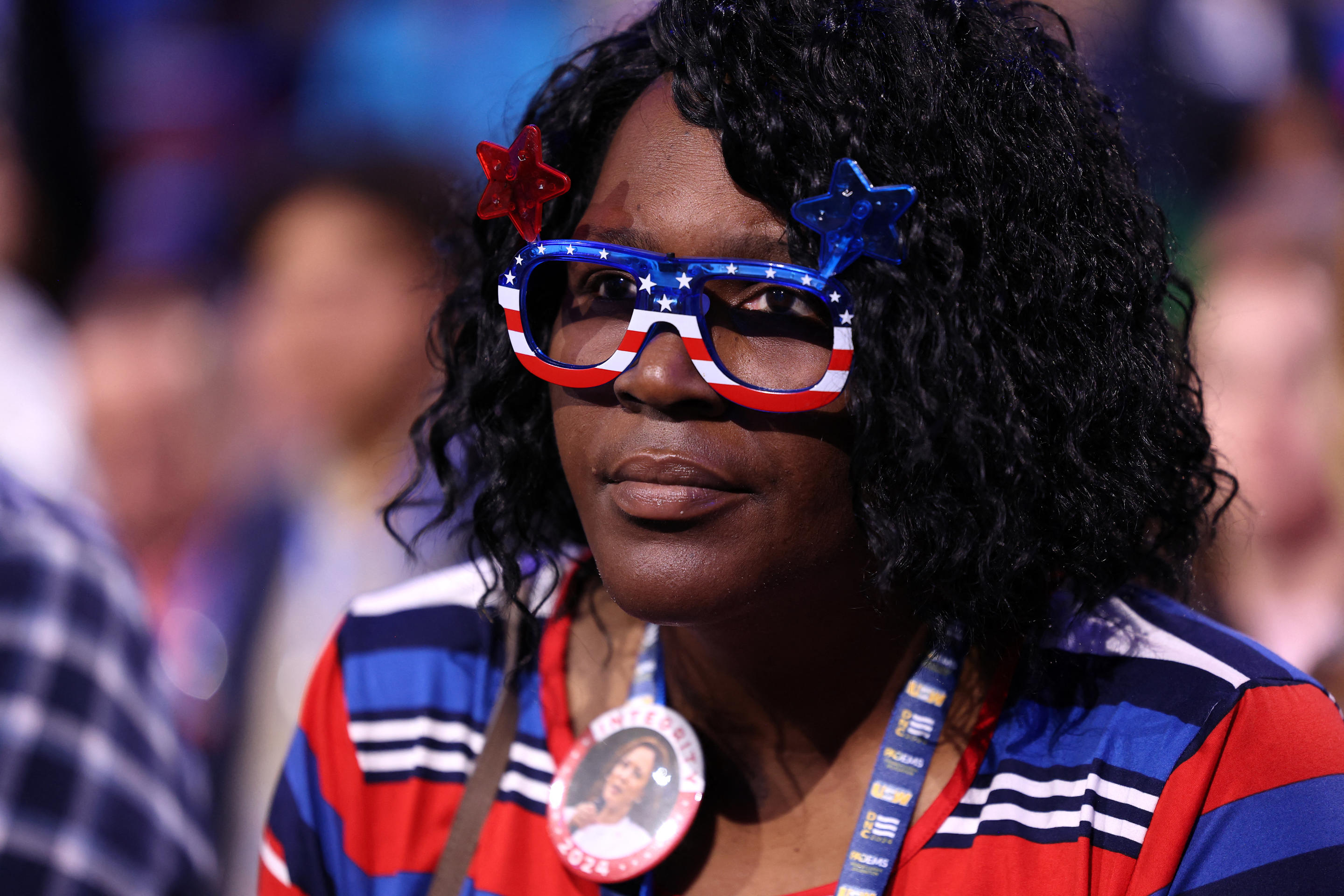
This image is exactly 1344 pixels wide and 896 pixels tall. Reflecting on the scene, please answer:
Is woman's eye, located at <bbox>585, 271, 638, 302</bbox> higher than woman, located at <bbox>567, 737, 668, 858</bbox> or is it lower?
higher

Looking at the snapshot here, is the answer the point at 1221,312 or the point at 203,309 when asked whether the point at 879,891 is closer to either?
the point at 1221,312

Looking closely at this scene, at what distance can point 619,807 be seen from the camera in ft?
5.59

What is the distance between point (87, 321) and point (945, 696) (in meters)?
3.62

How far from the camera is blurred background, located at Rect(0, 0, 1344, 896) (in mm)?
2828

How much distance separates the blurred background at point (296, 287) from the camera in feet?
9.28

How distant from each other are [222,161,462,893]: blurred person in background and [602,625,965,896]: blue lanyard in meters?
2.07

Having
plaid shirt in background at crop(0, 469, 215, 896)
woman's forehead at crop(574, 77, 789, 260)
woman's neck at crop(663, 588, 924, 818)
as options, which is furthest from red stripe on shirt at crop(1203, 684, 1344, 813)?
plaid shirt in background at crop(0, 469, 215, 896)

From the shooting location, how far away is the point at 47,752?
2.29 meters

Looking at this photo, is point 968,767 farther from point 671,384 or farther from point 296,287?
point 296,287

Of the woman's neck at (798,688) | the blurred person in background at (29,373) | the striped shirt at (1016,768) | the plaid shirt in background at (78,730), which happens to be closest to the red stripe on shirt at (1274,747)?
the striped shirt at (1016,768)

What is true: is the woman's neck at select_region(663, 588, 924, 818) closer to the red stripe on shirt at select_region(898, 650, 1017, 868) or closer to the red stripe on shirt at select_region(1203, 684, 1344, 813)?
the red stripe on shirt at select_region(898, 650, 1017, 868)

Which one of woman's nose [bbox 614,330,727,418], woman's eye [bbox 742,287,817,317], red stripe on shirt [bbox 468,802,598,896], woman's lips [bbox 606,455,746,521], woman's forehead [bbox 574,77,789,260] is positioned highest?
woman's forehead [bbox 574,77,789,260]

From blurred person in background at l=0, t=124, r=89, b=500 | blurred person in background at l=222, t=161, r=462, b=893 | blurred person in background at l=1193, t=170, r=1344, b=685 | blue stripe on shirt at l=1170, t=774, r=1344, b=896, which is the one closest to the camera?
blue stripe on shirt at l=1170, t=774, r=1344, b=896

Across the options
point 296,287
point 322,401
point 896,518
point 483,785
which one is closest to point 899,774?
point 896,518
